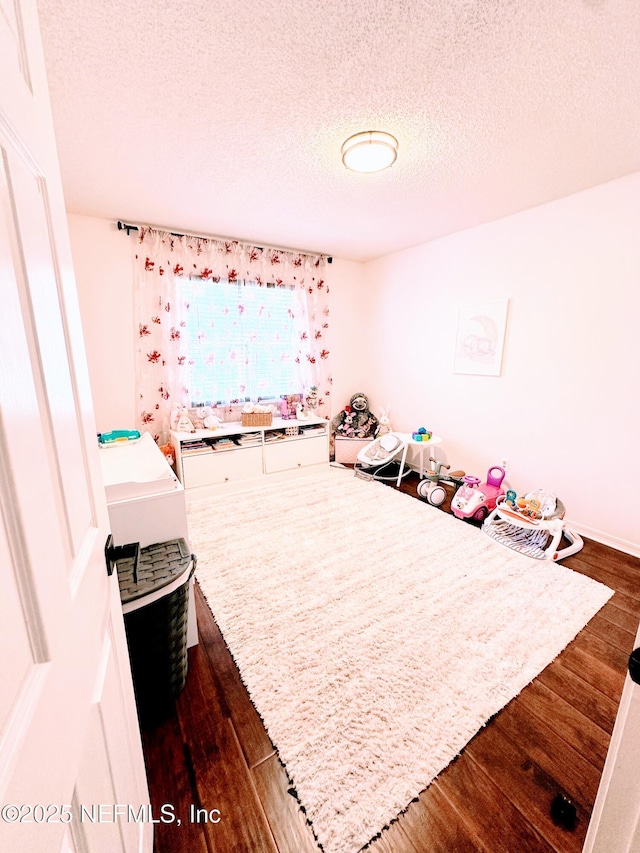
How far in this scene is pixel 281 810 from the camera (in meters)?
1.04

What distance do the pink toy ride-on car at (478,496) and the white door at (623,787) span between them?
7.25 feet

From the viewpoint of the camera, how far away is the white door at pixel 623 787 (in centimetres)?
52

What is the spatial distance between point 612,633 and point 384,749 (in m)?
1.31

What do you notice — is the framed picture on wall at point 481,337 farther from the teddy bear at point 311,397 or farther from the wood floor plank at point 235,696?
the wood floor plank at point 235,696

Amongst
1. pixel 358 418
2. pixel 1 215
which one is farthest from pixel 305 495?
pixel 1 215

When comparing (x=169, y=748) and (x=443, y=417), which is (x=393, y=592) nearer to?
(x=169, y=748)

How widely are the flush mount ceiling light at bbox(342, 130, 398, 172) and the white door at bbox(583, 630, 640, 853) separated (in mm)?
2191

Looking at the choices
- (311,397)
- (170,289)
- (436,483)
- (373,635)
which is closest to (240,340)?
(170,289)

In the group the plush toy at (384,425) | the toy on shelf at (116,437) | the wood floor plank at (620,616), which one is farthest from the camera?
the plush toy at (384,425)

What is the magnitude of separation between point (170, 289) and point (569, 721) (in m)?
3.80

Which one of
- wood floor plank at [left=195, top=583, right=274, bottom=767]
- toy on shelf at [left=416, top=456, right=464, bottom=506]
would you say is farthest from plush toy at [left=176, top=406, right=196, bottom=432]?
toy on shelf at [left=416, top=456, right=464, bottom=506]

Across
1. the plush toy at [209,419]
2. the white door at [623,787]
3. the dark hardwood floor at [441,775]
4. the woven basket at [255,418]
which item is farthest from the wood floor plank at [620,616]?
the plush toy at [209,419]

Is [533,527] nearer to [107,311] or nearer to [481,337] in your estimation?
[481,337]

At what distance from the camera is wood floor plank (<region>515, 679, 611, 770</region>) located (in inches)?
47.1
